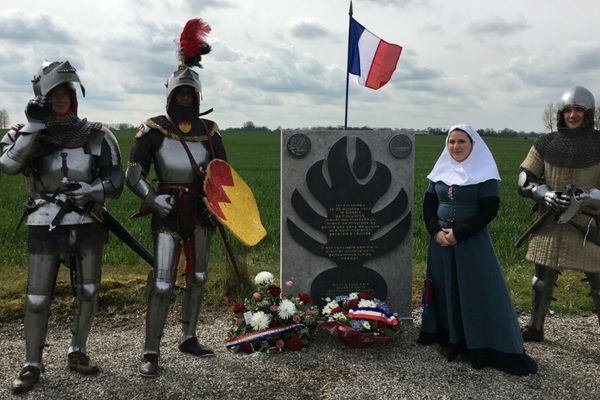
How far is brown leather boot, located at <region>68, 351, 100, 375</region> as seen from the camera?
4.24 metres

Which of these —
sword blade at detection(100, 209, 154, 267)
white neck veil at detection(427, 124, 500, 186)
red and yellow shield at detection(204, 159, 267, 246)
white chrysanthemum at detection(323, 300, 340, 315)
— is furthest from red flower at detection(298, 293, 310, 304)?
white neck veil at detection(427, 124, 500, 186)

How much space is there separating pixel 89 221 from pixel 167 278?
70cm

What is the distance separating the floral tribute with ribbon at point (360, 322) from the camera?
189 inches

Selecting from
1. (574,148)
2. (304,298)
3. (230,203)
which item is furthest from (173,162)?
(574,148)

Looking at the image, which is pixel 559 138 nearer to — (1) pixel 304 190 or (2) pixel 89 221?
(1) pixel 304 190

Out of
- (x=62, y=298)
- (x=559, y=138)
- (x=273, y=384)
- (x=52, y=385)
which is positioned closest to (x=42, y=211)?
(x=52, y=385)

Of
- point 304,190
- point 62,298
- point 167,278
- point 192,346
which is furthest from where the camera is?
point 62,298

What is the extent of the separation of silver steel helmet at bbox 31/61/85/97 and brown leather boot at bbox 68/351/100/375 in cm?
191

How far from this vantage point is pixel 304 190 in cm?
535

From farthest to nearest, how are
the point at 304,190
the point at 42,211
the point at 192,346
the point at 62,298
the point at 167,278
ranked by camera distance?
the point at 62,298 → the point at 304,190 → the point at 192,346 → the point at 167,278 → the point at 42,211

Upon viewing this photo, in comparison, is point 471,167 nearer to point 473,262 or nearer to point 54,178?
point 473,262

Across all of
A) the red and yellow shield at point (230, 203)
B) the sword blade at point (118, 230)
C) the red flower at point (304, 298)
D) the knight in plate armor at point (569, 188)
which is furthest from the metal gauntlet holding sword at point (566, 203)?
the sword blade at point (118, 230)

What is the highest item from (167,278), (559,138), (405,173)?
(559,138)

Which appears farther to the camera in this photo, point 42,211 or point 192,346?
point 192,346
